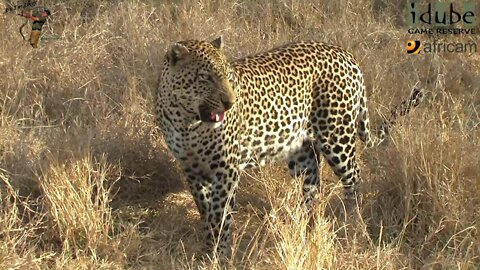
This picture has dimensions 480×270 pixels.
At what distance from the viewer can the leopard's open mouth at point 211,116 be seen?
15.7 feet

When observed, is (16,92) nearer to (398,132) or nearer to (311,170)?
(311,170)

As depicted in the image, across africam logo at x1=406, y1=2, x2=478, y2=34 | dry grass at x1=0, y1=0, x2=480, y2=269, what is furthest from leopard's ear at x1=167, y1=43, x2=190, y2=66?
africam logo at x1=406, y1=2, x2=478, y2=34

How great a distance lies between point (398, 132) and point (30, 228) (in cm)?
267

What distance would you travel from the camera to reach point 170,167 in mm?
5855

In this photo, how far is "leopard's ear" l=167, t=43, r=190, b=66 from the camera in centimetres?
478

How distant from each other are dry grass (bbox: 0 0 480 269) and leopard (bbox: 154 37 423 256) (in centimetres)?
21

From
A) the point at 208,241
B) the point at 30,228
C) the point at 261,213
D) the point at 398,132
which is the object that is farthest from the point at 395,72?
the point at 30,228

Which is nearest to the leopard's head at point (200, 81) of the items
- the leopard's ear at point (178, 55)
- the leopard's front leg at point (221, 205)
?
the leopard's ear at point (178, 55)

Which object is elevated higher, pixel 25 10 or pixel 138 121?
pixel 25 10

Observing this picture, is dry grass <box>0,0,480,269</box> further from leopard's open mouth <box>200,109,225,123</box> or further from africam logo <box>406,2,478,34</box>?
leopard's open mouth <box>200,109,225,123</box>

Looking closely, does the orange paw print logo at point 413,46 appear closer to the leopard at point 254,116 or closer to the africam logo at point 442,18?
the africam logo at point 442,18

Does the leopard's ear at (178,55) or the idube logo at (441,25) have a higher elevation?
the leopard's ear at (178,55)

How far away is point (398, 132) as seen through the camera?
553 centimetres

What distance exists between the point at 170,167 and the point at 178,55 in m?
1.30
